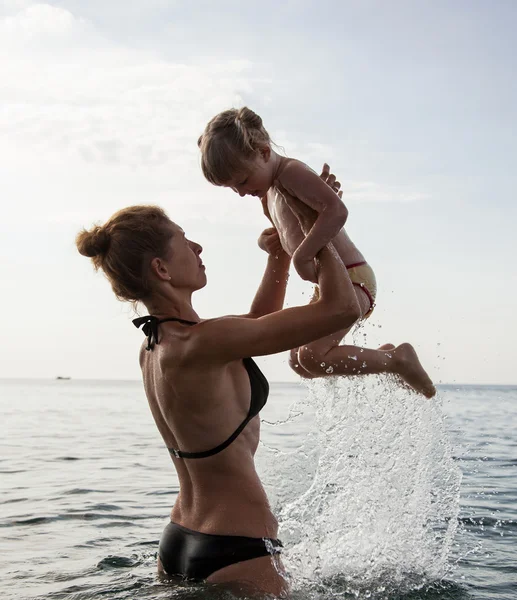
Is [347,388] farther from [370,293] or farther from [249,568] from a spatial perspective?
[249,568]

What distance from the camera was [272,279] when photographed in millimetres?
4402

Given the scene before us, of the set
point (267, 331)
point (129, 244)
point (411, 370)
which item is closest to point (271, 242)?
point (411, 370)

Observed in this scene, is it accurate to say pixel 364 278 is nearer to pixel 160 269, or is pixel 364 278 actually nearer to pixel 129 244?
pixel 160 269

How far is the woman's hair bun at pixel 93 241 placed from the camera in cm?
352

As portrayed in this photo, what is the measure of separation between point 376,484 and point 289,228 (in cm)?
190

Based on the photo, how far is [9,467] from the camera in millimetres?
9492

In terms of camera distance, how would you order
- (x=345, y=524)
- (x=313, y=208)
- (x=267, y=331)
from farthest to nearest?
(x=345, y=524) → (x=313, y=208) → (x=267, y=331)

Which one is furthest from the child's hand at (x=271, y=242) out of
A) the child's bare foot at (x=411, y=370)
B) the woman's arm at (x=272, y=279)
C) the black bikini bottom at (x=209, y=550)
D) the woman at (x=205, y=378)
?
the black bikini bottom at (x=209, y=550)

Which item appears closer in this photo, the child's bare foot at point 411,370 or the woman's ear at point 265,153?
the woman's ear at point 265,153

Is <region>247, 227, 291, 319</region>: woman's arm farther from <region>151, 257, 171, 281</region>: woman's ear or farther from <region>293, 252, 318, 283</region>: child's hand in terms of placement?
<region>151, 257, 171, 281</region>: woman's ear

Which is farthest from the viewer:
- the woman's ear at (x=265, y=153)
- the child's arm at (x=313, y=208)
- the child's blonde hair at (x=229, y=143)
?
the woman's ear at (x=265, y=153)

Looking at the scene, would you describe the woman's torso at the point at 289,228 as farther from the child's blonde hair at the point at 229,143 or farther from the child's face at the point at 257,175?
the child's blonde hair at the point at 229,143

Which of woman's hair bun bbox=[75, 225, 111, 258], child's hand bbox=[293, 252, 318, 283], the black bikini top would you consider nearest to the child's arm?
child's hand bbox=[293, 252, 318, 283]

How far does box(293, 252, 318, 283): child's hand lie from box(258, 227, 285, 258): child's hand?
1.81 feet
